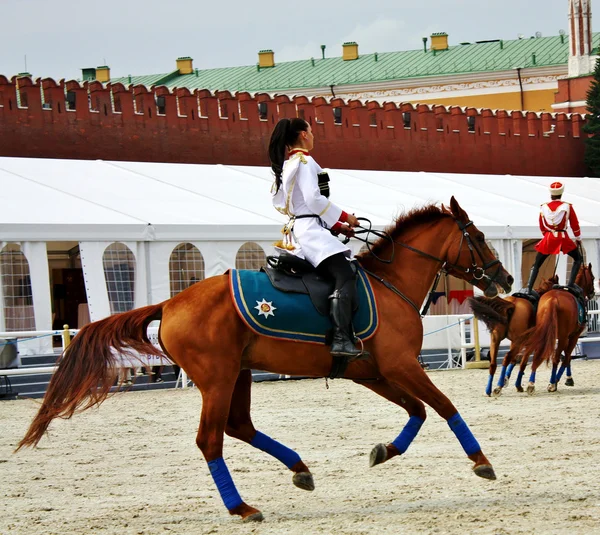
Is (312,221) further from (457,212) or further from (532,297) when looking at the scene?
(532,297)

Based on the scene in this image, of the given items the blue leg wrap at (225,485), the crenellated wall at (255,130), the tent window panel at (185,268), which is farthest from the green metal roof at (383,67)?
the blue leg wrap at (225,485)

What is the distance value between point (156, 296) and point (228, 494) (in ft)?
40.6

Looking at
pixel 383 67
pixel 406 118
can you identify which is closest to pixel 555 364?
pixel 406 118

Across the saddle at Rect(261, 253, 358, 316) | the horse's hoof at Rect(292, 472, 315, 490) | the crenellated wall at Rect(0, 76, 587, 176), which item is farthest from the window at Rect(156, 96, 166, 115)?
the horse's hoof at Rect(292, 472, 315, 490)

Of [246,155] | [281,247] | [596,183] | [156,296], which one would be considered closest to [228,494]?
[281,247]

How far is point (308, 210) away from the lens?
7266 millimetres

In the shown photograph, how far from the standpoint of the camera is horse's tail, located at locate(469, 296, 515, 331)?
13281 mm

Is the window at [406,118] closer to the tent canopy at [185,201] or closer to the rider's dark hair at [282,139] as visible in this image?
the tent canopy at [185,201]

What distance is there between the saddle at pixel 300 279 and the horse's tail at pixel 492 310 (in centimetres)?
628

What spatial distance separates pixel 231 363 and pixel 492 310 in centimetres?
710

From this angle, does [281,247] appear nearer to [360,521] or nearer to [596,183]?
[360,521]

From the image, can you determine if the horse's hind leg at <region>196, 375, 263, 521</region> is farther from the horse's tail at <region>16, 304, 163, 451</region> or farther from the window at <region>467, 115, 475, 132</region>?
the window at <region>467, 115, 475, 132</region>

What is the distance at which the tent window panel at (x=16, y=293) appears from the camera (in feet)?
58.4

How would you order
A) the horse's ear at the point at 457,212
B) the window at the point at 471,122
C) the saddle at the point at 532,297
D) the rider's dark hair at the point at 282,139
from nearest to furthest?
the rider's dark hair at the point at 282,139, the horse's ear at the point at 457,212, the saddle at the point at 532,297, the window at the point at 471,122
